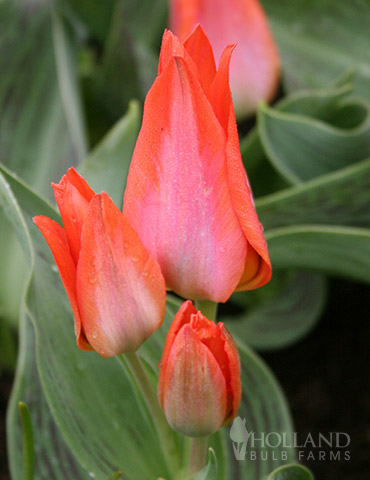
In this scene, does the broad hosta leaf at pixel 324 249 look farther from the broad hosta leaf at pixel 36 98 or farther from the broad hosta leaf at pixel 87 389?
the broad hosta leaf at pixel 36 98

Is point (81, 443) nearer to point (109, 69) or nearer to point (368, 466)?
point (368, 466)

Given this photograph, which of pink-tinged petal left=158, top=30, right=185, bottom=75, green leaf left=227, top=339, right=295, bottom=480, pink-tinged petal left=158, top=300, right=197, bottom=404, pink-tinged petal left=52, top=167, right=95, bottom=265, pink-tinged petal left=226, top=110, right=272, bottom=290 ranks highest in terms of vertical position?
pink-tinged petal left=158, top=30, right=185, bottom=75

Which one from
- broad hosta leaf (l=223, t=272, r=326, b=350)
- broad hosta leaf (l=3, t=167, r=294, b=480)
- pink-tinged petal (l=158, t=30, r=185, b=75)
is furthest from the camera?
broad hosta leaf (l=223, t=272, r=326, b=350)

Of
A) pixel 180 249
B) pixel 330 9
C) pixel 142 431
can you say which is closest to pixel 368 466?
pixel 142 431

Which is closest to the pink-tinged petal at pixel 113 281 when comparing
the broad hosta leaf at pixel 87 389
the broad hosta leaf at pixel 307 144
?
the broad hosta leaf at pixel 87 389

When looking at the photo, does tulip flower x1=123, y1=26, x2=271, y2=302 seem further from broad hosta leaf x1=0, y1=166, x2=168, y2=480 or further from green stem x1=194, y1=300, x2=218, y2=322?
broad hosta leaf x1=0, y1=166, x2=168, y2=480

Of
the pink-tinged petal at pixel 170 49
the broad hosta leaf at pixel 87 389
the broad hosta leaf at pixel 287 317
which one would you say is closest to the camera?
the pink-tinged petal at pixel 170 49

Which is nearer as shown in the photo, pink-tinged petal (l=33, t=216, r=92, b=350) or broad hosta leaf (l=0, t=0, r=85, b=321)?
pink-tinged petal (l=33, t=216, r=92, b=350)

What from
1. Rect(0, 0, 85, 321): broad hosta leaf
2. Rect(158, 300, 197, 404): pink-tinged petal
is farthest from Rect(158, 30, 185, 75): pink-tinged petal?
Rect(0, 0, 85, 321): broad hosta leaf
